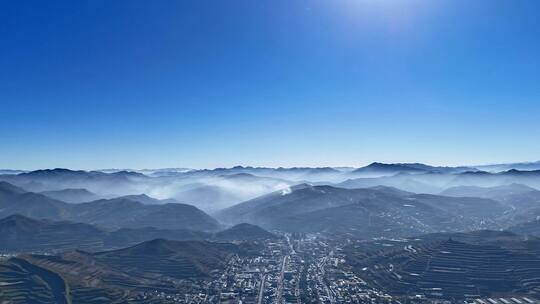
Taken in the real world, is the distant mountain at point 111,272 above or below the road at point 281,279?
above

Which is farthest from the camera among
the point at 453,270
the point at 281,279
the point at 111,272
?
the point at 453,270

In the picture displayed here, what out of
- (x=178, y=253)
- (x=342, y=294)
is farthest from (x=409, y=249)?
(x=178, y=253)

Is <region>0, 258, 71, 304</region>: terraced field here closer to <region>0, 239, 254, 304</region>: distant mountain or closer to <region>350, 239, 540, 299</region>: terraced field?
<region>0, 239, 254, 304</region>: distant mountain

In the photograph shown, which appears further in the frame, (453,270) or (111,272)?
(453,270)

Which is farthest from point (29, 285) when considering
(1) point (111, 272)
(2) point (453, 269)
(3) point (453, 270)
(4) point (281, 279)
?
(2) point (453, 269)

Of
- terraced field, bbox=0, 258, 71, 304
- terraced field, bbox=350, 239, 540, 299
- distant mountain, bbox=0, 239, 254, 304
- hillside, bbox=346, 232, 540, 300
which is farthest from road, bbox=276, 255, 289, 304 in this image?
terraced field, bbox=0, 258, 71, 304

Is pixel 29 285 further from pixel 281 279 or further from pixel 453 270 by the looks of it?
pixel 453 270

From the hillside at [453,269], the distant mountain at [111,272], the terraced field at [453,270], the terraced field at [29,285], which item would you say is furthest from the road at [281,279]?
the terraced field at [29,285]

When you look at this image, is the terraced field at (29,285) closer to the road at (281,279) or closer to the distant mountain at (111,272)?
the distant mountain at (111,272)
